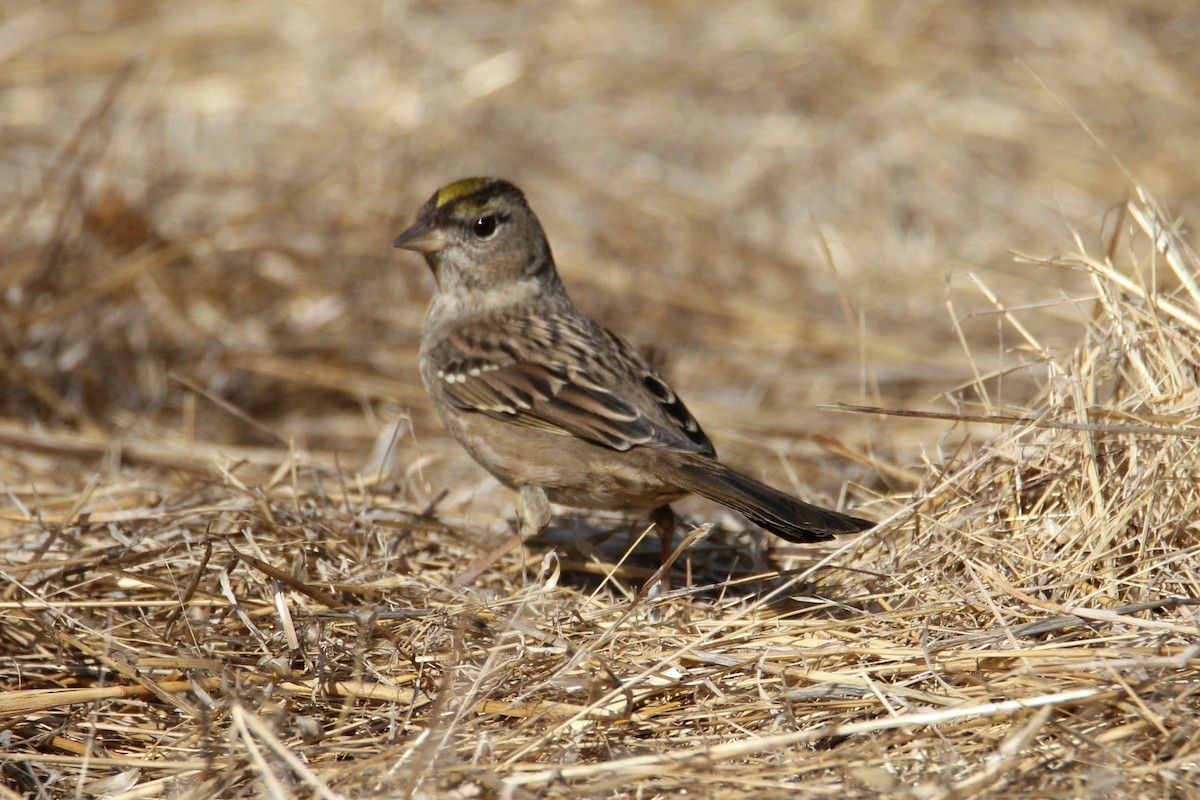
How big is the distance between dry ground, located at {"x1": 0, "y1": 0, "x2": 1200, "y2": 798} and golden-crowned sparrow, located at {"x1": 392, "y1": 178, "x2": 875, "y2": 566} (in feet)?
0.78

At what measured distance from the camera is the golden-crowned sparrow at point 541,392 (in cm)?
402

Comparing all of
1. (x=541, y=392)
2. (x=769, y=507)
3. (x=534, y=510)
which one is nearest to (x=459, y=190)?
(x=541, y=392)

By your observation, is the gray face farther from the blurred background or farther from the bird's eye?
the blurred background

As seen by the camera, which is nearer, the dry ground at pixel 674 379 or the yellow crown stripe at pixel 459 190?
the dry ground at pixel 674 379

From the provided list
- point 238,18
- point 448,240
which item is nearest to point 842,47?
point 238,18

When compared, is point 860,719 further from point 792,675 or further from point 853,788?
point 853,788

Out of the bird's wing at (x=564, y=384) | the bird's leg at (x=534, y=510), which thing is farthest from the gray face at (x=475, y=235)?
the bird's leg at (x=534, y=510)

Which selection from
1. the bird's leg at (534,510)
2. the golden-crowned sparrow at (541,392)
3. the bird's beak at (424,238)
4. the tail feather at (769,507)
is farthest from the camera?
the bird's beak at (424,238)

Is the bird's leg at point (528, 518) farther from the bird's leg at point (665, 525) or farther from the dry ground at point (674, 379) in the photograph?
the bird's leg at point (665, 525)

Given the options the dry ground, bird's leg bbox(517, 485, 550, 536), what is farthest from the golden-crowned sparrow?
the dry ground

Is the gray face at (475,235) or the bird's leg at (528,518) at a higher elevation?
the gray face at (475,235)

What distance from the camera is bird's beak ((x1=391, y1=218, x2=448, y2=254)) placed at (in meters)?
4.86

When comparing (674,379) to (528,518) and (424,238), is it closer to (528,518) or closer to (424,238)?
(424,238)

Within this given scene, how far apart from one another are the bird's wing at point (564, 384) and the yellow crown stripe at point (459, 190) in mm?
483
